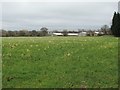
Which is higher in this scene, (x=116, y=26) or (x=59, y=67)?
(x=116, y=26)

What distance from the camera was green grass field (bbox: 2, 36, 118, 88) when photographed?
12086mm

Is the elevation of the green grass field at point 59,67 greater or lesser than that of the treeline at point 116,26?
lesser

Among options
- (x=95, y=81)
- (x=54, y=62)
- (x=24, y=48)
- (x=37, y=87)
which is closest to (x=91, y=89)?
(x=95, y=81)

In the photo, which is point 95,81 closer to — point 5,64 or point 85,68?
point 85,68

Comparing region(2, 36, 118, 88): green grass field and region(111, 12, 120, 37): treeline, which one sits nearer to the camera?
region(2, 36, 118, 88): green grass field

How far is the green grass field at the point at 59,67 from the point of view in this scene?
12.1m

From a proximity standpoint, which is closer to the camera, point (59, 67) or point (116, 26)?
point (59, 67)

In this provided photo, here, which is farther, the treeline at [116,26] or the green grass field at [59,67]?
the treeline at [116,26]

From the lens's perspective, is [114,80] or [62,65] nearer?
[114,80]

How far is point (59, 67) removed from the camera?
14570mm

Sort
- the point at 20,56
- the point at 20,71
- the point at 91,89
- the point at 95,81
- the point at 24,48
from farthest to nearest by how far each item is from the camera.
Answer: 1. the point at 24,48
2. the point at 20,56
3. the point at 20,71
4. the point at 95,81
5. the point at 91,89

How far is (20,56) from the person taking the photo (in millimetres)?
16844

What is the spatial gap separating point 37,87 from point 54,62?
14.2ft

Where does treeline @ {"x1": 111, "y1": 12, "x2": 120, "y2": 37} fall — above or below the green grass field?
above
